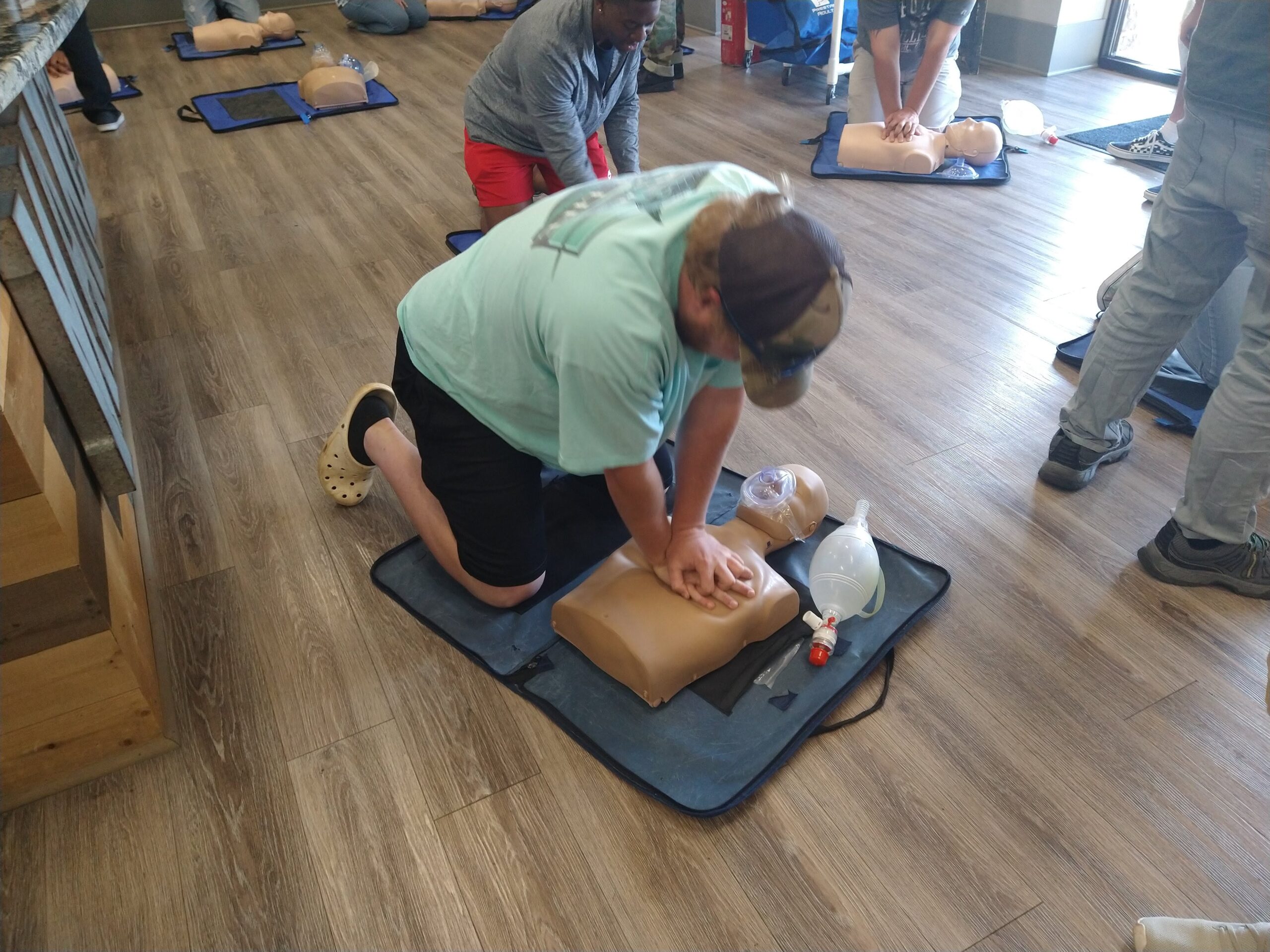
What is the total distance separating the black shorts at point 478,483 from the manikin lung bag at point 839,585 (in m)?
0.44

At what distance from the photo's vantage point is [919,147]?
299cm

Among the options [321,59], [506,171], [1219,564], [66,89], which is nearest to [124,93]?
[66,89]

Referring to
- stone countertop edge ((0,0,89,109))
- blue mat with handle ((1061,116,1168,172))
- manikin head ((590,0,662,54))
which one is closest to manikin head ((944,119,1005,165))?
blue mat with handle ((1061,116,1168,172))

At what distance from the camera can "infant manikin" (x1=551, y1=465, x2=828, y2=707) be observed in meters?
1.25

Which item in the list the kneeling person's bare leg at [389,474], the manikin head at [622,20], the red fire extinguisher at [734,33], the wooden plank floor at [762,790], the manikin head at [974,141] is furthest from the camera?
the red fire extinguisher at [734,33]

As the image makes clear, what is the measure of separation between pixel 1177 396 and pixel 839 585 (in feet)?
3.47

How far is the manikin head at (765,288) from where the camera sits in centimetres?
87

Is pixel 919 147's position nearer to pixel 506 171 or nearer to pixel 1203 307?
pixel 506 171

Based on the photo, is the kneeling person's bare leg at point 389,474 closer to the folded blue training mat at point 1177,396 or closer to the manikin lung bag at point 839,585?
the manikin lung bag at point 839,585

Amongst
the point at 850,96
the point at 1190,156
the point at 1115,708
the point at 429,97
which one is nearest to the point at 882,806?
the point at 1115,708

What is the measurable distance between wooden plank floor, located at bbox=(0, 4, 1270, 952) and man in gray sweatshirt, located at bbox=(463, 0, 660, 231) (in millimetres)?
496

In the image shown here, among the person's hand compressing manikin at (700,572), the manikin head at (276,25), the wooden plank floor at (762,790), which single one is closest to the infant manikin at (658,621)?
the person's hand compressing manikin at (700,572)

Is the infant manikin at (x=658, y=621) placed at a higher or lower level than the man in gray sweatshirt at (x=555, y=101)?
lower

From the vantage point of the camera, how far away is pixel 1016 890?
3.55 ft
